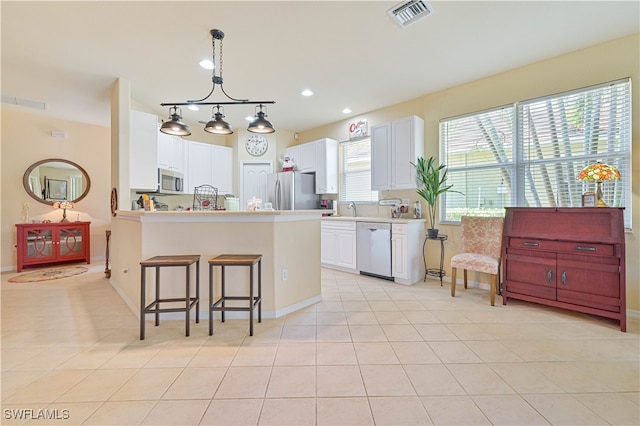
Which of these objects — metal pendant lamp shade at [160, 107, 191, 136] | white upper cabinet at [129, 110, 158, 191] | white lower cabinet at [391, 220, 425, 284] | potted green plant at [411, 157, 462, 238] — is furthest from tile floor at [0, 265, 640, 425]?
metal pendant lamp shade at [160, 107, 191, 136]

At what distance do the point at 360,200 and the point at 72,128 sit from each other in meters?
6.12

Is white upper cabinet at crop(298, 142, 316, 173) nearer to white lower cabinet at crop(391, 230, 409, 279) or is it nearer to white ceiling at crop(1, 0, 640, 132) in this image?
white ceiling at crop(1, 0, 640, 132)

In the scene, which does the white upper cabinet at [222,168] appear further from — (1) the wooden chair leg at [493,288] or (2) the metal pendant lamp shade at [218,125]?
(1) the wooden chair leg at [493,288]

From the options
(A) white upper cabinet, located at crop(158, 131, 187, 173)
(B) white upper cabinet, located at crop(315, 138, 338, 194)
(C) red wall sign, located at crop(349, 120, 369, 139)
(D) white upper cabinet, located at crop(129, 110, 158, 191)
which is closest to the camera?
(D) white upper cabinet, located at crop(129, 110, 158, 191)

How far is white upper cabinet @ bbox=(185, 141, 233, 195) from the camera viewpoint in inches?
220

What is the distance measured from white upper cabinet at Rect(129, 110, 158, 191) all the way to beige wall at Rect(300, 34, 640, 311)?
12.6ft

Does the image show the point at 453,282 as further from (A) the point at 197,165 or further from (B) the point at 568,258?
(A) the point at 197,165

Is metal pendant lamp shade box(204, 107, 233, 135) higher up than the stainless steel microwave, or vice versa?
metal pendant lamp shade box(204, 107, 233, 135)

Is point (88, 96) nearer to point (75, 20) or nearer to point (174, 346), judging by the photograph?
point (75, 20)

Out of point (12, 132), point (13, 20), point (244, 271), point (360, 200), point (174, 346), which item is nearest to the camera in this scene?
point (174, 346)

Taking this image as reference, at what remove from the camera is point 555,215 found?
2.98 metres

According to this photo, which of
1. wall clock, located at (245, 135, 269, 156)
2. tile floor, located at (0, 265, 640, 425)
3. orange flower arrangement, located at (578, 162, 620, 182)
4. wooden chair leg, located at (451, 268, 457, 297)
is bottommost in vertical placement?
tile floor, located at (0, 265, 640, 425)

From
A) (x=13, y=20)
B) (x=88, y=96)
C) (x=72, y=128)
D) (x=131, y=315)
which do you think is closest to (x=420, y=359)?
(x=131, y=315)

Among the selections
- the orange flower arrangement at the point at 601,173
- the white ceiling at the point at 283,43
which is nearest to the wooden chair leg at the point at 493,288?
the orange flower arrangement at the point at 601,173
